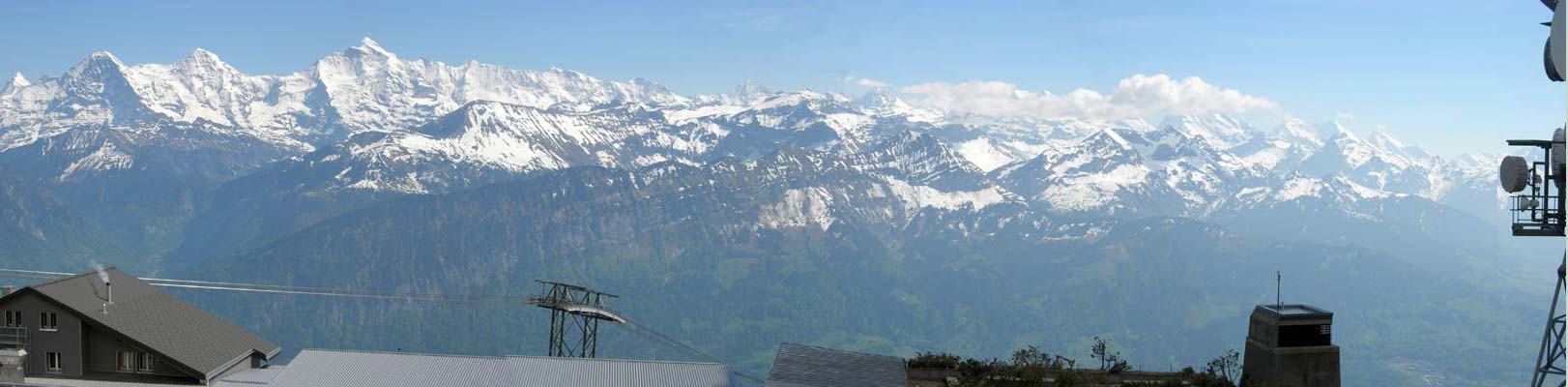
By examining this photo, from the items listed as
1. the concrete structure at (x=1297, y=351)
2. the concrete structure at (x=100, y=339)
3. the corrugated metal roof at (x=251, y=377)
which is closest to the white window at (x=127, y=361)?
the concrete structure at (x=100, y=339)

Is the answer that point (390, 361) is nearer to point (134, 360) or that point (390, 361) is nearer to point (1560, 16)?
point (134, 360)

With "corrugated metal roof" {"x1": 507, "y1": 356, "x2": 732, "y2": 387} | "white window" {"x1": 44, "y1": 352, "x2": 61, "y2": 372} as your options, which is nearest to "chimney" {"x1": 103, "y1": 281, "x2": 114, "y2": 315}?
"white window" {"x1": 44, "y1": 352, "x2": 61, "y2": 372}

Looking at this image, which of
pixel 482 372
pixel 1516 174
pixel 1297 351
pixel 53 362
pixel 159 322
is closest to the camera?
pixel 1516 174

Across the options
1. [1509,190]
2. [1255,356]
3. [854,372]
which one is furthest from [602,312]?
[1509,190]

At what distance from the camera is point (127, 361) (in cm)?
6184

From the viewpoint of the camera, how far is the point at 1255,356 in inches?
2271

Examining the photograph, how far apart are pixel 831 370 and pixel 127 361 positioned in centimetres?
3784

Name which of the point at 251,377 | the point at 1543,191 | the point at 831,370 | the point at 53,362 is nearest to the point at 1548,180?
the point at 1543,191

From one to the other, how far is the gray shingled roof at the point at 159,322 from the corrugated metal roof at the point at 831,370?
3072 cm

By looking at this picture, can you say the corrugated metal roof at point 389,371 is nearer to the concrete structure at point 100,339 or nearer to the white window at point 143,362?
the concrete structure at point 100,339

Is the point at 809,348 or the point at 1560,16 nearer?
the point at 1560,16

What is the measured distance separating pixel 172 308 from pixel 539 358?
2298cm

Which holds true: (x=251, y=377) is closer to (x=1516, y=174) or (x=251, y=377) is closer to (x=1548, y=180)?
(x=1516, y=174)

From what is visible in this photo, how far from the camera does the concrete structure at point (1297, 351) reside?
5578cm
